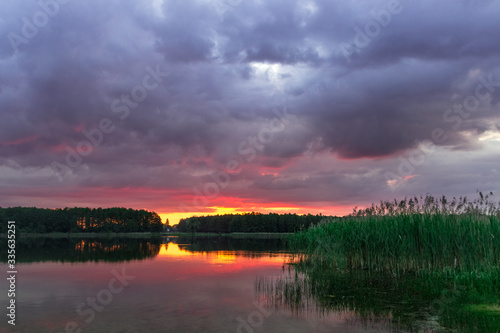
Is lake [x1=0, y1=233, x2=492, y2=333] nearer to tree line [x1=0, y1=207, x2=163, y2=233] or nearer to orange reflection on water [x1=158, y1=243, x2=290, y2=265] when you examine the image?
orange reflection on water [x1=158, y1=243, x2=290, y2=265]

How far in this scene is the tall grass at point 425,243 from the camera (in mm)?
15781

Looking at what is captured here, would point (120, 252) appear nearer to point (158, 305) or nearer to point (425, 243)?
point (158, 305)

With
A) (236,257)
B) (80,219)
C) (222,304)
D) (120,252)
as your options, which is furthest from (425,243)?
(80,219)

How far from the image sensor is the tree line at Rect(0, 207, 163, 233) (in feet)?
419

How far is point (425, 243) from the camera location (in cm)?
1702

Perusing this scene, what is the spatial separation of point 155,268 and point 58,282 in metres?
7.32

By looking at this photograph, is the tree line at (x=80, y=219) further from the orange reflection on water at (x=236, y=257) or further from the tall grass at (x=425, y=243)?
the tall grass at (x=425, y=243)

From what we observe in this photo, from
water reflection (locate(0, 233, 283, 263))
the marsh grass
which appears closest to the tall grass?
the marsh grass

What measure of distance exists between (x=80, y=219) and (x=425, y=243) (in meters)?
155

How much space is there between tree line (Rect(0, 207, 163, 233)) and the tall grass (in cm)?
12311

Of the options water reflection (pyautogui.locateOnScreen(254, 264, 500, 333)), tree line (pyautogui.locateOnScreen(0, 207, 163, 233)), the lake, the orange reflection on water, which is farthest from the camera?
tree line (pyautogui.locateOnScreen(0, 207, 163, 233))

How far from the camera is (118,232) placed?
5935 inches

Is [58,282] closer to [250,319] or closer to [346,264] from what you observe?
[250,319]

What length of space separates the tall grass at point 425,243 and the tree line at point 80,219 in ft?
404
